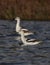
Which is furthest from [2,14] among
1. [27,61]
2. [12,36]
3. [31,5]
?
[27,61]

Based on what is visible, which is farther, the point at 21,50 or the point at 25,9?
the point at 25,9

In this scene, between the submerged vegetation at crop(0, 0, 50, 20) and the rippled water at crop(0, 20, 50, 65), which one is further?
the submerged vegetation at crop(0, 0, 50, 20)

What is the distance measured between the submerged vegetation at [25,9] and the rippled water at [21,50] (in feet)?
14.6

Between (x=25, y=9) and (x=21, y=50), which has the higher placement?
(x=25, y=9)

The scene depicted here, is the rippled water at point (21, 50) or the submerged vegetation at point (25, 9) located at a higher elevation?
the submerged vegetation at point (25, 9)

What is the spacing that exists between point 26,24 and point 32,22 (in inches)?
46.0

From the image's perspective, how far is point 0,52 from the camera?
18.1 m

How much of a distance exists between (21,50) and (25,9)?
12.8m

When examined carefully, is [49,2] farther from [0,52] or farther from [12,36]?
[0,52]

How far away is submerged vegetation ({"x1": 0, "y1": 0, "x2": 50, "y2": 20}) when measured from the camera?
30.7 metres

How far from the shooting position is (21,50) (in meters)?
18.4

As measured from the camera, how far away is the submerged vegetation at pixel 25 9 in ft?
101

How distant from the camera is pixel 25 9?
31031mm

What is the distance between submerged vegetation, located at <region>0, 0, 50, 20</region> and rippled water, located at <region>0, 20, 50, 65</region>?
4457mm
